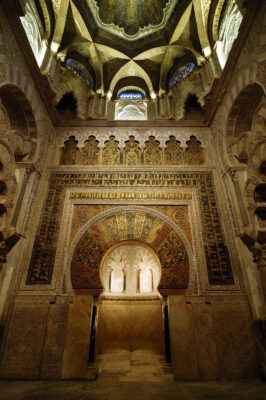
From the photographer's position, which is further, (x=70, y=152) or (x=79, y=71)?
(x=79, y=71)

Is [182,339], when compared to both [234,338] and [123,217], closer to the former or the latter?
[234,338]

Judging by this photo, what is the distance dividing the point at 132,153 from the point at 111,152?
584mm

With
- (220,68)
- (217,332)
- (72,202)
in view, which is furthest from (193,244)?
(220,68)

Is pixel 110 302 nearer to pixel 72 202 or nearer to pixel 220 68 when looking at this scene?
pixel 72 202

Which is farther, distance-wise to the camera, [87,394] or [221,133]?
[221,133]

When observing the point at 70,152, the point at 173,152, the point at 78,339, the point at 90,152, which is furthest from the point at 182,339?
the point at 70,152

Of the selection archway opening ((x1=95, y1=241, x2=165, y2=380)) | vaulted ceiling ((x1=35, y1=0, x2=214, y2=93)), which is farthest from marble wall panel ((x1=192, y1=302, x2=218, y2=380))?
vaulted ceiling ((x1=35, y1=0, x2=214, y2=93))

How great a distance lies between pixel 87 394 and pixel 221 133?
601 cm

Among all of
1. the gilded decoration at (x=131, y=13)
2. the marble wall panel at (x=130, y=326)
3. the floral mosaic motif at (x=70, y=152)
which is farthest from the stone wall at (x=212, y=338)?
the gilded decoration at (x=131, y=13)

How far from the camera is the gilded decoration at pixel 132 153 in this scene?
20.4ft

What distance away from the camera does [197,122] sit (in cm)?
660

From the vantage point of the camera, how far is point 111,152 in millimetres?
6340

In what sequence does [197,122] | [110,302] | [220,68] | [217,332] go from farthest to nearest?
1. [110,302]
2. [197,122]
3. [220,68]
4. [217,332]

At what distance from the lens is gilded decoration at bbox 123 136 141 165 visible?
20.4 ft
